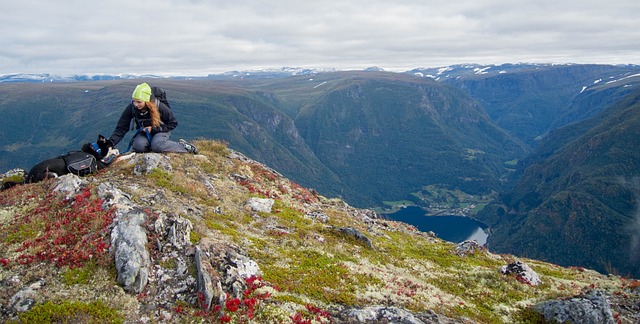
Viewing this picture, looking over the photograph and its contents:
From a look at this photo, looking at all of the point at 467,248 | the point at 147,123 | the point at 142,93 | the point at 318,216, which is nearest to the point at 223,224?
the point at 318,216

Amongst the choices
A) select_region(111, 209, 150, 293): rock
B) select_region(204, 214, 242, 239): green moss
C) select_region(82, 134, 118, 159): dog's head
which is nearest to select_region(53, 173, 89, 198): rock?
select_region(111, 209, 150, 293): rock

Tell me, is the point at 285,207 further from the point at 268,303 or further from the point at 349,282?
the point at 268,303

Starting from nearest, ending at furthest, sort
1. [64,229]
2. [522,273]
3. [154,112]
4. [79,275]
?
[79,275], [64,229], [522,273], [154,112]

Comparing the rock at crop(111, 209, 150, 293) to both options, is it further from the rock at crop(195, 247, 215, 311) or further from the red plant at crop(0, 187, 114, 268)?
the rock at crop(195, 247, 215, 311)

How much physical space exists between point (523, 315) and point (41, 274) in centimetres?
Answer: 1878

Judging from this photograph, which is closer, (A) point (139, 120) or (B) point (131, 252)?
(B) point (131, 252)

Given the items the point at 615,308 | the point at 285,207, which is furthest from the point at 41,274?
the point at 615,308

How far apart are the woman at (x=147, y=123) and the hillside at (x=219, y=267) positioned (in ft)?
4.16

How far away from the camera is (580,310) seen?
15.3m

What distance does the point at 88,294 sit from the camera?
35.4 ft

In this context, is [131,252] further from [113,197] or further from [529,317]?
[529,317]

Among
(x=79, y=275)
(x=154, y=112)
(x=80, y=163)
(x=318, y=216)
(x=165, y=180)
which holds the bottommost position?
(x=318, y=216)

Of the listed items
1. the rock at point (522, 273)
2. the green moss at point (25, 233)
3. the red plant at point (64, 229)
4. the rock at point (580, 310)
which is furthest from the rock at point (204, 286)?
the rock at point (522, 273)

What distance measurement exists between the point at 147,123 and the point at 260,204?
8437 millimetres
